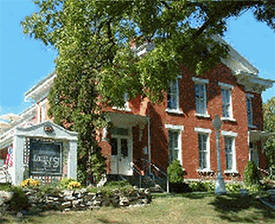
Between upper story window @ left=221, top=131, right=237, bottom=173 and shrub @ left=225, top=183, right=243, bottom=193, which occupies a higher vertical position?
upper story window @ left=221, top=131, right=237, bottom=173

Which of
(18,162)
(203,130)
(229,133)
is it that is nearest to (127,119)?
(203,130)

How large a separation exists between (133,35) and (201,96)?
1148 cm

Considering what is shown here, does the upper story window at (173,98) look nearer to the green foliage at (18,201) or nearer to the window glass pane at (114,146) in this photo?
the window glass pane at (114,146)

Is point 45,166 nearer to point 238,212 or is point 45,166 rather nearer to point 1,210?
point 1,210

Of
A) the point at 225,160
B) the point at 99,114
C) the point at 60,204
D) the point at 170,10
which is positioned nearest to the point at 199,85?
the point at 225,160

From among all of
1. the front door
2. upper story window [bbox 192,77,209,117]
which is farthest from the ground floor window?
the front door

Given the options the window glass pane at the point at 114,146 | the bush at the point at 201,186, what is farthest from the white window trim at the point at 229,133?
the window glass pane at the point at 114,146

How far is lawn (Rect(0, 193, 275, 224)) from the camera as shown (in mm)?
12398

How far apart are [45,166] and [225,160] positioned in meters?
14.3

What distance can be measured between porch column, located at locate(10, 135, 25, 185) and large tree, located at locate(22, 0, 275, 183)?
2994 mm

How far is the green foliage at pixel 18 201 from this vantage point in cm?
1227

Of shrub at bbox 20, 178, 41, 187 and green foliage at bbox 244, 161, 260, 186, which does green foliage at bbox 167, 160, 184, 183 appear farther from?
shrub at bbox 20, 178, 41, 187

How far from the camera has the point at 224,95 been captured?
28.4 metres

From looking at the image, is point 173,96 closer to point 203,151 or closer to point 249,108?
point 203,151
